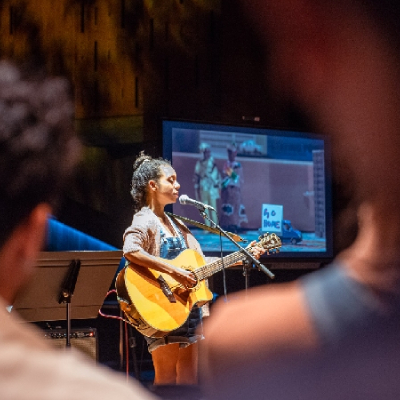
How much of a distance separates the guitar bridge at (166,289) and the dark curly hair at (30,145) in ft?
9.42

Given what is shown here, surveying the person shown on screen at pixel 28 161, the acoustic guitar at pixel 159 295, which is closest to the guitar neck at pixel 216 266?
the acoustic guitar at pixel 159 295

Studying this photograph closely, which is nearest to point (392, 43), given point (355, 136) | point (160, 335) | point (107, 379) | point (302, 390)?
point (355, 136)

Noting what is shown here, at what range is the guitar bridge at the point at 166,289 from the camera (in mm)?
3490

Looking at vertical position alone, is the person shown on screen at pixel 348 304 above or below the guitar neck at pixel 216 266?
above

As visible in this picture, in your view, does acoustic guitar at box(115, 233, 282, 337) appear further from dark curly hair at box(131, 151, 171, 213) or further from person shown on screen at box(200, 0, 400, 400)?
person shown on screen at box(200, 0, 400, 400)

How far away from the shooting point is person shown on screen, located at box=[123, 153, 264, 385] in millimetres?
3375

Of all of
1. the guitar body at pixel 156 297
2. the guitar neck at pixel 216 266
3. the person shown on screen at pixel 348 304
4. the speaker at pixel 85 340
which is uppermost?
the person shown on screen at pixel 348 304

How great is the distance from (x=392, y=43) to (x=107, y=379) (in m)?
0.50

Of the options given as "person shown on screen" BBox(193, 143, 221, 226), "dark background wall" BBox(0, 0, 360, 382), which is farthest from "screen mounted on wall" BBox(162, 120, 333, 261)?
"dark background wall" BBox(0, 0, 360, 382)

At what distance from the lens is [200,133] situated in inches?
212

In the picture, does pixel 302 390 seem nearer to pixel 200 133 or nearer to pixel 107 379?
pixel 107 379

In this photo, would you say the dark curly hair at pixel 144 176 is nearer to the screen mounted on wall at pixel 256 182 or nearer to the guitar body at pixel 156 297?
the guitar body at pixel 156 297

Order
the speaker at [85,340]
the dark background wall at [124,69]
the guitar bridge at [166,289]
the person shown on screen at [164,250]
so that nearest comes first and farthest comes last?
the person shown on screen at [164,250]
the guitar bridge at [166,289]
the speaker at [85,340]
the dark background wall at [124,69]

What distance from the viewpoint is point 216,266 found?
3.67 meters
